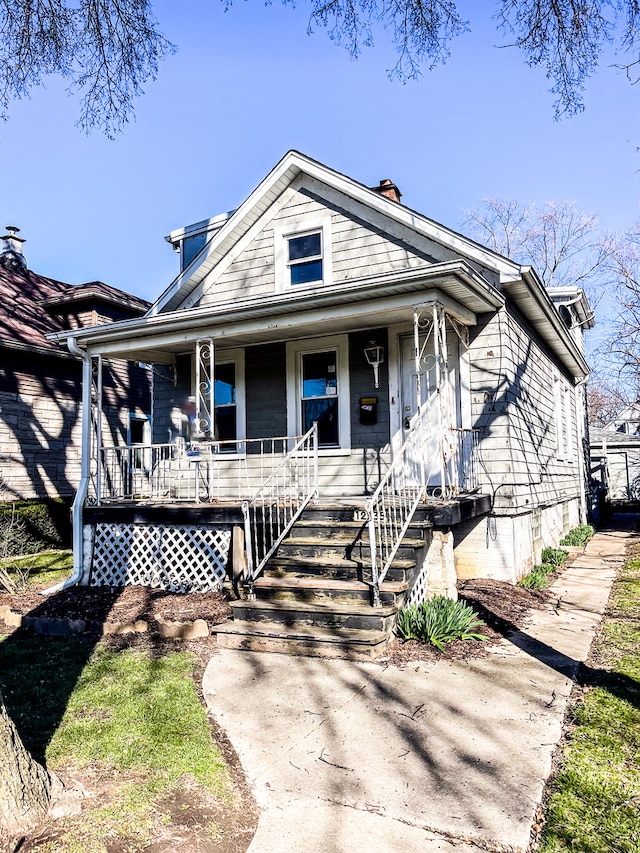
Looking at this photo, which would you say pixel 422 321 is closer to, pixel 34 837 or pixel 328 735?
pixel 328 735

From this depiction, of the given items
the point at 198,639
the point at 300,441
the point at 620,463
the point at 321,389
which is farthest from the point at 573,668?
the point at 620,463

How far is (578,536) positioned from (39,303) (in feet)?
47.0

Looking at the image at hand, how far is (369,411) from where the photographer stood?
30.8 feet

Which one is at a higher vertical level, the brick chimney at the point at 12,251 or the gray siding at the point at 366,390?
the brick chimney at the point at 12,251

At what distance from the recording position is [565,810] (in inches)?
121

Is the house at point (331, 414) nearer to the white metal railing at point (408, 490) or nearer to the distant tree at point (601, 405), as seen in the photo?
the white metal railing at point (408, 490)

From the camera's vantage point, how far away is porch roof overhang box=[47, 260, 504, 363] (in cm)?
744

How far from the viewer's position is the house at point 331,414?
22.0 feet

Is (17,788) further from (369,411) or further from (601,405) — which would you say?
(601,405)

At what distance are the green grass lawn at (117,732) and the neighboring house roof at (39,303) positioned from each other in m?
9.42

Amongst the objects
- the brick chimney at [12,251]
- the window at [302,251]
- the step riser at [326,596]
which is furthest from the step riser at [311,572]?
the brick chimney at [12,251]

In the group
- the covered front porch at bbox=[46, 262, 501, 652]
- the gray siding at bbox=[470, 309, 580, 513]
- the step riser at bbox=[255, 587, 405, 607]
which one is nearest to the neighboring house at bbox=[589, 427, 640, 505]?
the gray siding at bbox=[470, 309, 580, 513]

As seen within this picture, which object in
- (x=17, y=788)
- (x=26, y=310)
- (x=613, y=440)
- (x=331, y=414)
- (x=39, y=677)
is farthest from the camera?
(x=613, y=440)

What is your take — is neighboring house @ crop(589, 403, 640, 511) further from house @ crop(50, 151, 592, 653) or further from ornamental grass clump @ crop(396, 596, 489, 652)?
Answer: ornamental grass clump @ crop(396, 596, 489, 652)
